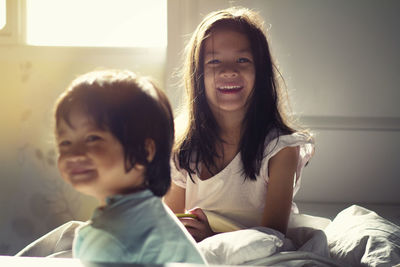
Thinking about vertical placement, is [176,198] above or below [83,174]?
below

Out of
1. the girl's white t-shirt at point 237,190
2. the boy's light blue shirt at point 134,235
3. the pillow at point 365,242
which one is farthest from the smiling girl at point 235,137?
the boy's light blue shirt at point 134,235

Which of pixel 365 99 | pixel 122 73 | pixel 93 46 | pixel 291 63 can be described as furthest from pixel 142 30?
→ pixel 122 73

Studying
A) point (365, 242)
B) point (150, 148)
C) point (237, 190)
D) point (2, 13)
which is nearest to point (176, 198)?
point (237, 190)

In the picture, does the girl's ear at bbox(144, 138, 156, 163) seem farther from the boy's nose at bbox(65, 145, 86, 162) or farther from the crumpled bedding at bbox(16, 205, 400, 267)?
the crumpled bedding at bbox(16, 205, 400, 267)

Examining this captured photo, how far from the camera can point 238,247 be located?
0.88m

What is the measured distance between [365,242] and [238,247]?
0.97 feet

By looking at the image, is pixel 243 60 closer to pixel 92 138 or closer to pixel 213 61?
pixel 213 61

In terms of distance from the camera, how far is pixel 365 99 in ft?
5.82

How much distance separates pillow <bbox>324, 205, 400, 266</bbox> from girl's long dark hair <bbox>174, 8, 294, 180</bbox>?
0.76ft

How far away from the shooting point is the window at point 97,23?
6.39 ft

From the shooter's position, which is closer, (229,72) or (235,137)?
(229,72)

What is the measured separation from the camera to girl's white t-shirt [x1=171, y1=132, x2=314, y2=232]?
118 centimetres

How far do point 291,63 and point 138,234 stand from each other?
132 centimetres

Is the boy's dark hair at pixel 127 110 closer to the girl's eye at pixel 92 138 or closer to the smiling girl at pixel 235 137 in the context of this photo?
the girl's eye at pixel 92 138
